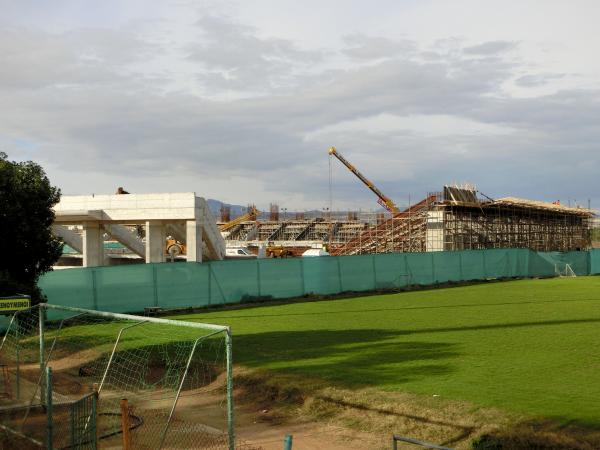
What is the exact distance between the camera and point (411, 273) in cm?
4278

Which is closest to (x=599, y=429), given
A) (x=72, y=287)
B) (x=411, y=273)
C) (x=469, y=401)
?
(x=469, y=401)

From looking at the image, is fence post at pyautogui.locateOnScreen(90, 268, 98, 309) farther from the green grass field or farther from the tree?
the tree

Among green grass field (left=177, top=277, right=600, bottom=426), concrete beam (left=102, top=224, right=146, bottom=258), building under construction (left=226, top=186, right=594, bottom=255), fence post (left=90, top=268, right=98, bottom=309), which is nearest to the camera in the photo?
green grass field (left=177, top=277, right=600, bottom=426)

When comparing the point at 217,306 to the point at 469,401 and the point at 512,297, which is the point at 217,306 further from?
the point at 469,401

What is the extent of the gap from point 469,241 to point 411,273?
26676 mm

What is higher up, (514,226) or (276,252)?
(514,226)

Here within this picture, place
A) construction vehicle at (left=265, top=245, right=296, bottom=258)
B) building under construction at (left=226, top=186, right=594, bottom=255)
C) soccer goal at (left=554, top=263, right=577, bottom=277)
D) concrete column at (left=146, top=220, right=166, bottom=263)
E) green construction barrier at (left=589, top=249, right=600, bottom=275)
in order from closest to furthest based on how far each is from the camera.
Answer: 1. concrete column at (left=146, top=220, right=166, bottom=263)
2. soccer goal at (left=554, top=263, right=577, bottom=277)
3. green construction barrier at (left=589, top=249, right=600, bottom=275)
4. building under construction at (left=226, top=186, right=594, bottom=255)
5. construction vehicle at (left=265, top=245, right=296, bottom=258)

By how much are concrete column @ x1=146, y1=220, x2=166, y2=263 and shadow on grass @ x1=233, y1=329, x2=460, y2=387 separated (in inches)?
936

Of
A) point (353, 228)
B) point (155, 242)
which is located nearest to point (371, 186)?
point (353, 228)

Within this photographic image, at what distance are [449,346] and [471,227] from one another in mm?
51556

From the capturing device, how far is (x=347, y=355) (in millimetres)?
17859

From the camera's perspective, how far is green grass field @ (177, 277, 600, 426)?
521 inches

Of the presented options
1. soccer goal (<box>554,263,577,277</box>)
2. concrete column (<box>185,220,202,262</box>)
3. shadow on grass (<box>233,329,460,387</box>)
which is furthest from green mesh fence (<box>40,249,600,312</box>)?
shadow on grass (<box>233,329,460,387</box>)

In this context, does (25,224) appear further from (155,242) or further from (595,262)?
(595,262)
